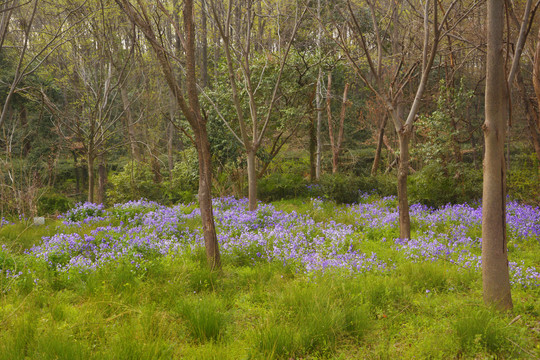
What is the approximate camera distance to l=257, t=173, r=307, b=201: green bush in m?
11.2

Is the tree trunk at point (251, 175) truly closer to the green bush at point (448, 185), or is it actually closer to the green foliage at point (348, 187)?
the green foliage at point (348, 187)

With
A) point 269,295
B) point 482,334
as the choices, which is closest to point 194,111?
point 269,295

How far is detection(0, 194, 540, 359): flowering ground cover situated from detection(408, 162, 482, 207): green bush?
1.79 metres

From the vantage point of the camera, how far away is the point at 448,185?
852 cm

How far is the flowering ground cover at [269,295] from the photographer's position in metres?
2.94

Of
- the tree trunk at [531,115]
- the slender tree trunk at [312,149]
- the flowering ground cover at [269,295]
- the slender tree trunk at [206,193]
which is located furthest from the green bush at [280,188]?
the slender tree trunk at [206,193]

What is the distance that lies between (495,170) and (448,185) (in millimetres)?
5697

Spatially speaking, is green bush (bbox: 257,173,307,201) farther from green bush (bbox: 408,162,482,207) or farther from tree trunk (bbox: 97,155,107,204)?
tree trunk (bbox: 97,155,107,204)

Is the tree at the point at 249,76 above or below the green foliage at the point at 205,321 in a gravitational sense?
above

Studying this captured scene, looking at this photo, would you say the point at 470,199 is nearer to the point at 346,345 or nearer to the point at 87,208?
the point at 346,345

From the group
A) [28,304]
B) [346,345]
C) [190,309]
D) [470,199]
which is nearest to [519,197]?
[470,199]

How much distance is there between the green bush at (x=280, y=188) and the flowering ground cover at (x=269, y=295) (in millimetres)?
4366

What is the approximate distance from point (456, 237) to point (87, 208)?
787 centimetres

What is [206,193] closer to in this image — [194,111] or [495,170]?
[194,111]
